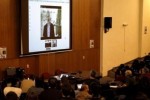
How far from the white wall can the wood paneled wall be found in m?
0.30

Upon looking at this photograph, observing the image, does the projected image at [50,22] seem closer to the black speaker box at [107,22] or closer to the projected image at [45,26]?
the projected image at [45,26]

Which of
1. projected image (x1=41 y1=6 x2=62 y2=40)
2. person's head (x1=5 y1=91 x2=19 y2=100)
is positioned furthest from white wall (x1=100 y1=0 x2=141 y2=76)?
person's head (x1=5 y1=91 x2=19 y2=100)

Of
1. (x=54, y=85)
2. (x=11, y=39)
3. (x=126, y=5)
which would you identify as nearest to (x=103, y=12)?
(x=126, y=5)

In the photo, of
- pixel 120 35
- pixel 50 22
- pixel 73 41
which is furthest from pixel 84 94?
pixel 120 35

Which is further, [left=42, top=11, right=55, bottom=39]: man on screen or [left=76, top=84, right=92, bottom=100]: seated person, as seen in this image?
[left=42, top=11, right=55, bottom=39]: man on screen

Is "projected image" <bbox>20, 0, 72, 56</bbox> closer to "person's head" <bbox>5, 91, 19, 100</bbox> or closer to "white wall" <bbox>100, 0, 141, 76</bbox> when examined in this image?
"white wall" <bbox>100, 0, 141, 76</bbox>

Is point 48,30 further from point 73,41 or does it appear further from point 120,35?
point 120,35

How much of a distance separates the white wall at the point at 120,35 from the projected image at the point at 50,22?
63.6 inches

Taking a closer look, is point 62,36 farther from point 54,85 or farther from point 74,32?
point 54,85

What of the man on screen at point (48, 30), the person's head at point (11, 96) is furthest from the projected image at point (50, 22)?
the person's head at point (11, 96)

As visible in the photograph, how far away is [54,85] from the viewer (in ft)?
11.5

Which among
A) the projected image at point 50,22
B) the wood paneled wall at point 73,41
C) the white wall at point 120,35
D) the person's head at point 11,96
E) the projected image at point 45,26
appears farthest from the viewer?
the white wall at point 120,35

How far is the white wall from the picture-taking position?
25.5ft

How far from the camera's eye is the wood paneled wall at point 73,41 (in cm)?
541
